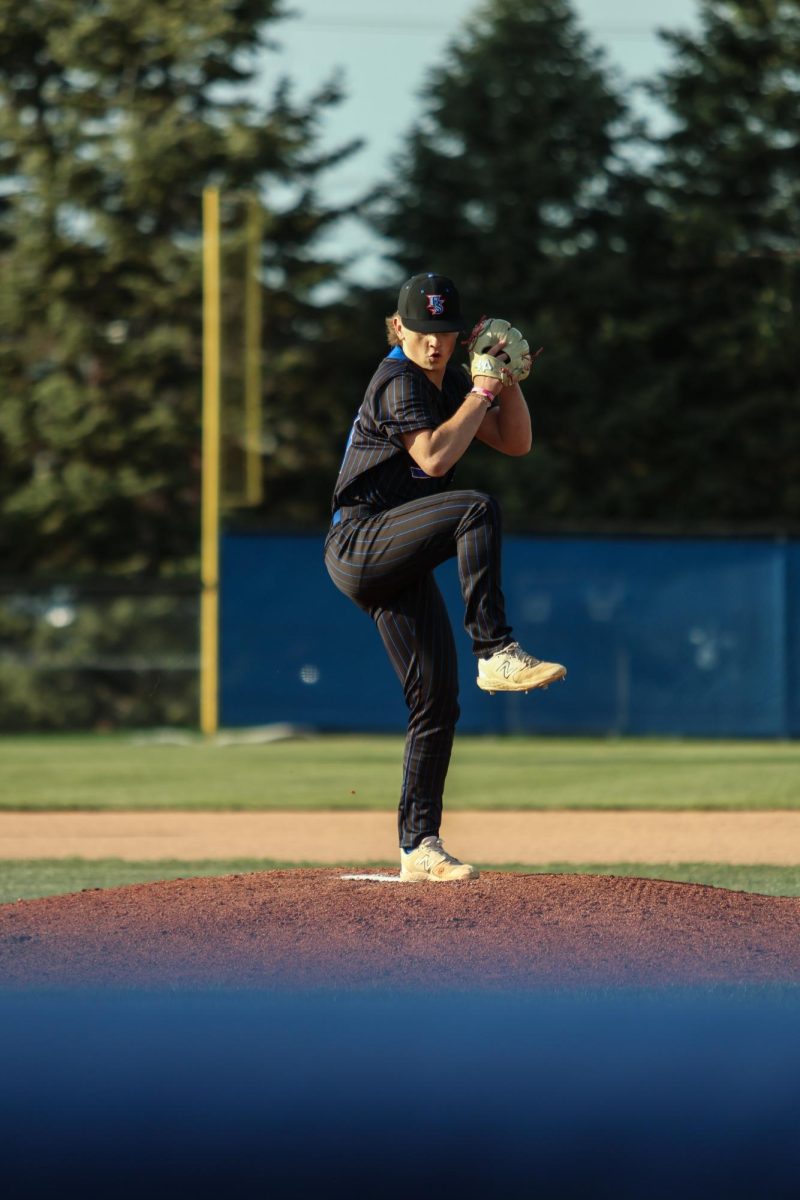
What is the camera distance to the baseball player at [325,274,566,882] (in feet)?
16.5

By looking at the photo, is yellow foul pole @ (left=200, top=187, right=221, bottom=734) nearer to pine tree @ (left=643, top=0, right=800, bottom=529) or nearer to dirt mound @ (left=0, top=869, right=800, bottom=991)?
pine tree @ (left=643, top=0, right=800, bottom=529)

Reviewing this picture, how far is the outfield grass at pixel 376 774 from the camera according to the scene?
40.4 ft

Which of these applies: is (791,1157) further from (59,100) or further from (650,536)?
(59,100)

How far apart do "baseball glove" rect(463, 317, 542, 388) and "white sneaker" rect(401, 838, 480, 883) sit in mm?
1370

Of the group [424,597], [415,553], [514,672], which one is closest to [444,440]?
[415,553]

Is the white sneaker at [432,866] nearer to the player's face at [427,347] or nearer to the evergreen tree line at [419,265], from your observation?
the player's face at [427,347]

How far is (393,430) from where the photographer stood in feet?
16.7

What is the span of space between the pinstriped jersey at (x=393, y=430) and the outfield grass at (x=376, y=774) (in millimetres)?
5783

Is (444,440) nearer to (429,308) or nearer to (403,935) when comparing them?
(429,308)

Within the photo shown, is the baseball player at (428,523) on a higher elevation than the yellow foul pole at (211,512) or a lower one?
higher

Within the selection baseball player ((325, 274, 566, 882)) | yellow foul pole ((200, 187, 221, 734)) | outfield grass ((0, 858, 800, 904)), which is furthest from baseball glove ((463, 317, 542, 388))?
yellow foul pole ((200, 187, 221, 734))

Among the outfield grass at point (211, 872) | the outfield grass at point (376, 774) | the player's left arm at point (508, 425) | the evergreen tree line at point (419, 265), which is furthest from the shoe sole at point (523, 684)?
the evergreen tree line at point (419, 265)

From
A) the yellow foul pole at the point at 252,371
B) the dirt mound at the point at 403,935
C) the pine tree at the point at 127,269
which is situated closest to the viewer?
the dirt mound at the point at 403,935

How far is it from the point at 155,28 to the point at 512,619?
14.0m
